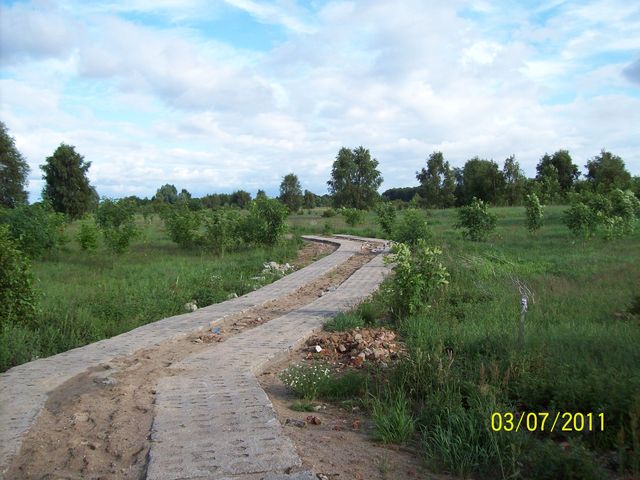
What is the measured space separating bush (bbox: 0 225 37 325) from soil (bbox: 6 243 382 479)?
1790 mm

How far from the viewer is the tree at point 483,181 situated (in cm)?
4816

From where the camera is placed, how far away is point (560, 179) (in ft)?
171

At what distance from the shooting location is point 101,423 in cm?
404

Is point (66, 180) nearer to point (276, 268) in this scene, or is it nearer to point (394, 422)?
point (276, 268)

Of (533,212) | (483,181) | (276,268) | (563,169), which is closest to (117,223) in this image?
(276,268)

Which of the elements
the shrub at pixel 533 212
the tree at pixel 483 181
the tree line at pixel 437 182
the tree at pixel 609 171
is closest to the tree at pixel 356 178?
the tree line at pixel 437 182

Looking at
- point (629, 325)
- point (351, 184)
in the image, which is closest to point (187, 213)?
point (629, 325)

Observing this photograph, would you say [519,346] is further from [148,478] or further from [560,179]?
[560,179]

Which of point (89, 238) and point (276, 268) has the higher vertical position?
point (89, 238)

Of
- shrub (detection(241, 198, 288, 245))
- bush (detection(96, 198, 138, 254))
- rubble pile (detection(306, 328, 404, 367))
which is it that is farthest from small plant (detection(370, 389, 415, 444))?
shrub (detection(241, 198, 288, 245))

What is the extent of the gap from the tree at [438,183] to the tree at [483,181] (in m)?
1.69

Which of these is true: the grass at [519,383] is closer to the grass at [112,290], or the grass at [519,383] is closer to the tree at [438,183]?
the grass at [112,290]

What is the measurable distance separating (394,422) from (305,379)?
124 centimetres

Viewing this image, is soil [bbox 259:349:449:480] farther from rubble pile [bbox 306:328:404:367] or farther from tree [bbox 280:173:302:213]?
tree [bbox 280:173:302:213]
